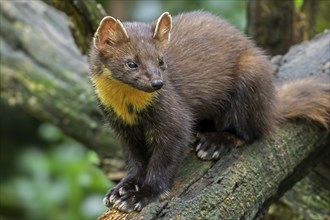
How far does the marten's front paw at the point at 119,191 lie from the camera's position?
4.32 meters

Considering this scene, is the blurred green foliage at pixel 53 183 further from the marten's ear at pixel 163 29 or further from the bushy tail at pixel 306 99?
the marten's ear at pixel 163 29

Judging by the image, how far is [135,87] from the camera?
4.14 m

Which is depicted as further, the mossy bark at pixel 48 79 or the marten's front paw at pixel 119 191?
the mossy bark at pixel 48 79

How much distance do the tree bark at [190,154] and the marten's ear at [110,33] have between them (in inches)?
33.1

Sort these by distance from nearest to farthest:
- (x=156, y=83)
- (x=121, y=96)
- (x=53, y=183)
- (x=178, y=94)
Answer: (x=156, y=83) < (x=121, y=96) < (x=178, y=94) < (x=53, y=183)

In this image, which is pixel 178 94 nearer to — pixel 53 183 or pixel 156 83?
pixel 156 83

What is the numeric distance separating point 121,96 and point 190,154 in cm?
61

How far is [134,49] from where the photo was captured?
420 cm

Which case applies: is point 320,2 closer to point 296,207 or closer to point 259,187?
point 296,207

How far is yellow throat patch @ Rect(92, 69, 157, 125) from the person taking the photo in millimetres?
4344

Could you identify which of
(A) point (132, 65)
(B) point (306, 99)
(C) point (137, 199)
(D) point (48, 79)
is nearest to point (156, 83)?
(A) point (132, 65)

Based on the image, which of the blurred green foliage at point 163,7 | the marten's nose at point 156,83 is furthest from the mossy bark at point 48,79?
the blurred green foliage at point 163,7

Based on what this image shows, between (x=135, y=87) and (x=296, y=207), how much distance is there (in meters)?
2.10

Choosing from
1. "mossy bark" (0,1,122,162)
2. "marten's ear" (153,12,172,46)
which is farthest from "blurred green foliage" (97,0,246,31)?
"marten's ear" (153,12,172,46)
